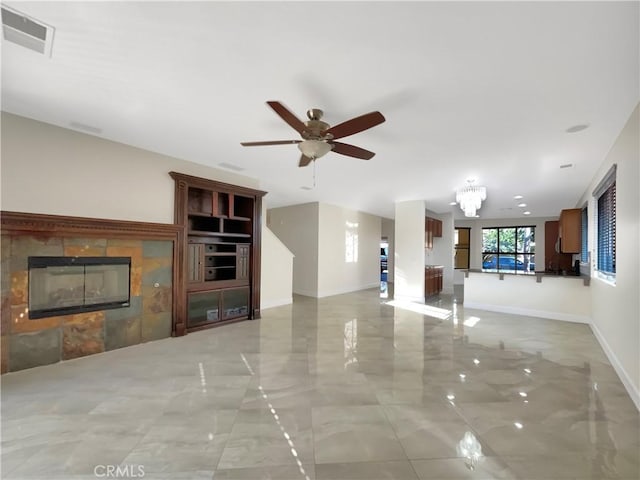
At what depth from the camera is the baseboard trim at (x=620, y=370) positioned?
2.68 metres

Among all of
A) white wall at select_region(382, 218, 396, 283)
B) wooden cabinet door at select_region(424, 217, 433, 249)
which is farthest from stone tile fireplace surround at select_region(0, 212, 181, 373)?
white wall at select_region(382, 218, 396, 283)

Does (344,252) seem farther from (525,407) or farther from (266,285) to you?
(525,407)

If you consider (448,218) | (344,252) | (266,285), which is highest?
(448,218)

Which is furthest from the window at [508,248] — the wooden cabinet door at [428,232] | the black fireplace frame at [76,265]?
the black fireplace frame at [76,265]

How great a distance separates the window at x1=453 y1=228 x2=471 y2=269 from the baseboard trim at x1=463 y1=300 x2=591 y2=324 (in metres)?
5.71

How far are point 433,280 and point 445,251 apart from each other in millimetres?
1891

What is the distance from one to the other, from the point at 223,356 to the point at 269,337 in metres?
0.93

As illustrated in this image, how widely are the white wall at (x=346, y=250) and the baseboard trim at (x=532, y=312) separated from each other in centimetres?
354

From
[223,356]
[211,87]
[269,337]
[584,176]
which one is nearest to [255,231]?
[269,337]

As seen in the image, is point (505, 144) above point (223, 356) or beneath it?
above

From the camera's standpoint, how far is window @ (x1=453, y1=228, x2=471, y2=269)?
12.3m

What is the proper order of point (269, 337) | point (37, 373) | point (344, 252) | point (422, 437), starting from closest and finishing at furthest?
point (422, 437)
point (37, 373)
point (269, 337)
point (344, 252)

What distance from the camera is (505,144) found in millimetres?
3725

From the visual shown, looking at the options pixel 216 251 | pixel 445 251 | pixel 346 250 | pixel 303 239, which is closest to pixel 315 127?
pixel 216 251
